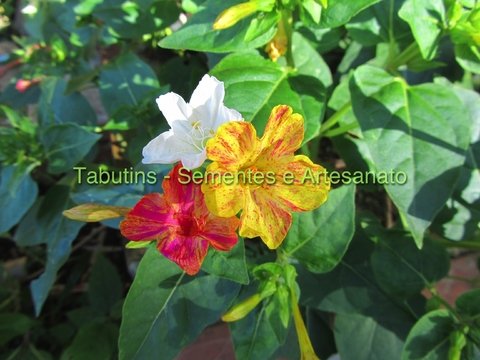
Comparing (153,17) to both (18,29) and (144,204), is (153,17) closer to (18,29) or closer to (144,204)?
(144,204)

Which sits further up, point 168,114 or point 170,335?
point 168,114

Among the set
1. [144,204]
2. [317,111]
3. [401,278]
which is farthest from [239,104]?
[401,278]

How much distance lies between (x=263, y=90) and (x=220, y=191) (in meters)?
0.35

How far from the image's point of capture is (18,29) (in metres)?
2.32

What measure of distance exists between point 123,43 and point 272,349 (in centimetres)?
114

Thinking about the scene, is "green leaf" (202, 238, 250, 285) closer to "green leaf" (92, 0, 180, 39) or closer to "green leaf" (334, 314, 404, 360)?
"green leaf" (334, 314, 404, 360)

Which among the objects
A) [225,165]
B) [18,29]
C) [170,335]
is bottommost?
[18,29]

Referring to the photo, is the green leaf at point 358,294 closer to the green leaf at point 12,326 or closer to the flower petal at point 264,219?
the flower petal at point 264,219

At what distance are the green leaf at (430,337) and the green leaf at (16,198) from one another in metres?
0.95

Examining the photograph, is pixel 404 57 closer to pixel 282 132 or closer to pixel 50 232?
pixel 282 132

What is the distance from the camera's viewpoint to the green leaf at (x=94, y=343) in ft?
4.39

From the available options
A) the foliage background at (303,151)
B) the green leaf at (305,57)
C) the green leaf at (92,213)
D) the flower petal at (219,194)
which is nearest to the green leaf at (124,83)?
the foliage background at (303,151)

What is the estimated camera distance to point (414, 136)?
985mm

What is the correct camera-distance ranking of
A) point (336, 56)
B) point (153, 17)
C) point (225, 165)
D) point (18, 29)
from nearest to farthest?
1. point (225, 165)
2. point (153, 17)
3. point (336, 56)
4. point (18, 29)
